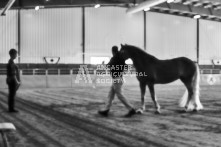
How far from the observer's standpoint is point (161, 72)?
34.2ft

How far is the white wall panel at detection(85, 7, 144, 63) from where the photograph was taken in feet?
108

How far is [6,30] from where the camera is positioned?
99.3ft

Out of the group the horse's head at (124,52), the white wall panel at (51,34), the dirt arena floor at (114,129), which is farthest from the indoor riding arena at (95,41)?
the dirt arena floor at (114,129)

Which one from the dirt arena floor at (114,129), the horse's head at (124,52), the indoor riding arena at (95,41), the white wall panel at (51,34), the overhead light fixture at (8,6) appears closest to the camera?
the dirt arena floor at (114,129)

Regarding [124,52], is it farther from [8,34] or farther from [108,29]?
[108,29]

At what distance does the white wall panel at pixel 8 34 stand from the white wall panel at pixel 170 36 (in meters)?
12.0

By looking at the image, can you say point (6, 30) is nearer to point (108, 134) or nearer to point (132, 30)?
point (132, 30)

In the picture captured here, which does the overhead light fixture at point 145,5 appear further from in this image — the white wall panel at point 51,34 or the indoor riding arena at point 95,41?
the white wall panel at point 51,34

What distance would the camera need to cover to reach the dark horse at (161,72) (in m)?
10.1

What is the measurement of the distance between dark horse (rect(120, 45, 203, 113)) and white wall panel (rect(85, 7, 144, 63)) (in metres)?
22.4

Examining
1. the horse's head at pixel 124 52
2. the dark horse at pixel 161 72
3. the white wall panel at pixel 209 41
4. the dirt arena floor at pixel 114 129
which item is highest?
the white wall panel at pixel 209 41

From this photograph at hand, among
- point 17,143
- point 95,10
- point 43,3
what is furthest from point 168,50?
point 17,143

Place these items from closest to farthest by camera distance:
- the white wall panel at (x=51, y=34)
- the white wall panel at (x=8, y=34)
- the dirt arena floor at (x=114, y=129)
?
the dirt arena floor at (x=114, y=129) < the white wall panel at (x=8, y=34) < the white wall panel at (x=51, y=34)

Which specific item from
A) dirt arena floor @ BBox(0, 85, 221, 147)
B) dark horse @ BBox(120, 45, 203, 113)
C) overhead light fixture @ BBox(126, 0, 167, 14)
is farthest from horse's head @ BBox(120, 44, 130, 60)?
overhead light fixture @ BBox(126, 0, 167, 14)
